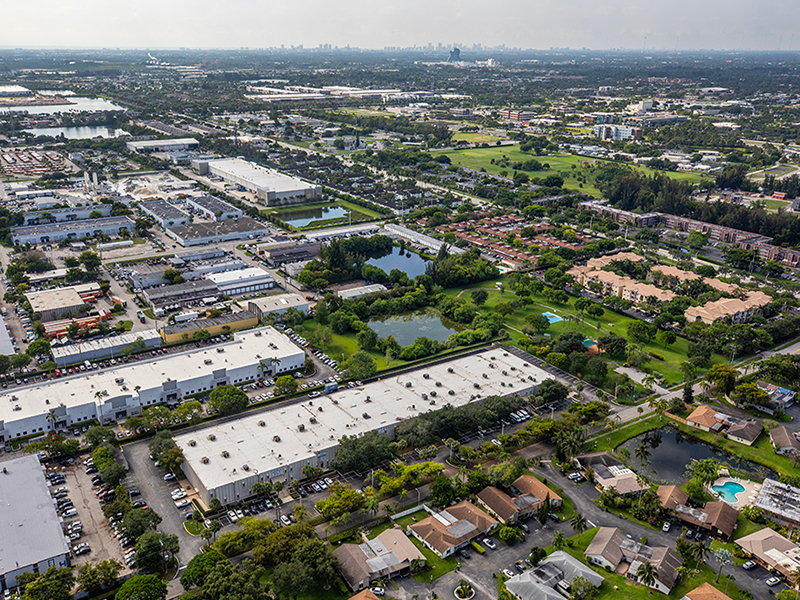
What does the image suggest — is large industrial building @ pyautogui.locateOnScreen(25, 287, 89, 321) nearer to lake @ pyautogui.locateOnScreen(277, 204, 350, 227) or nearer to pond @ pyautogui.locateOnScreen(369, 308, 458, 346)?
pond @ pyautogui.locateOnScreen(369, 308, 458, 346)

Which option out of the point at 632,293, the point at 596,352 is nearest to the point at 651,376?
the point at 596,352

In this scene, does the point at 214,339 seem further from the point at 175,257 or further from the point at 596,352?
the point at 596,352

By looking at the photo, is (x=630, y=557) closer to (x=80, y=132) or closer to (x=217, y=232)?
(x=217, y=232)

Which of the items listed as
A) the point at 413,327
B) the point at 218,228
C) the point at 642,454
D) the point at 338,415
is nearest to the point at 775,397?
the point at 642,454

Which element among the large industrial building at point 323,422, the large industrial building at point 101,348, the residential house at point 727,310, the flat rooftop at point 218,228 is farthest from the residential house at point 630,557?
the flat rooftop at point 218,228

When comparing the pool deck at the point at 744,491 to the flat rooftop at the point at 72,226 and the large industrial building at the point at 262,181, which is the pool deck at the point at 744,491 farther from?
the large industrial building at the point at 262,181

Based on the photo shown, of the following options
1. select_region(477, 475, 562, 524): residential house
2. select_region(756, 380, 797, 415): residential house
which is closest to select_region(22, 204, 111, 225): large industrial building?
select_region(477, 475, 562, 524): residential house

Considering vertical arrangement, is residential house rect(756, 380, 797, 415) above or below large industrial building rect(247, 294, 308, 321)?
below
